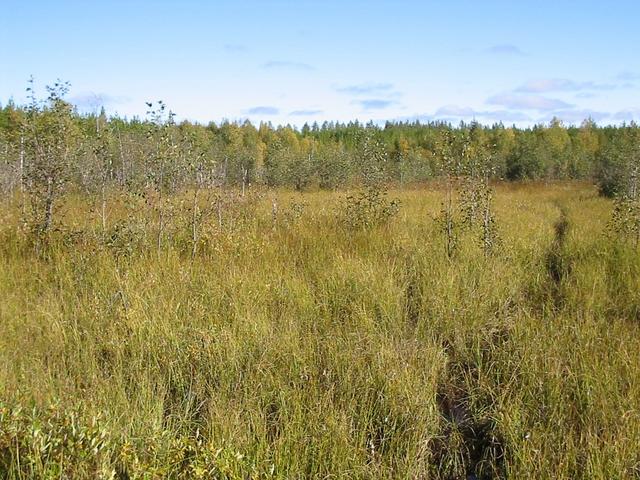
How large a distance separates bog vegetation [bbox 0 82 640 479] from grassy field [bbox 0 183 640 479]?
0.02 meters

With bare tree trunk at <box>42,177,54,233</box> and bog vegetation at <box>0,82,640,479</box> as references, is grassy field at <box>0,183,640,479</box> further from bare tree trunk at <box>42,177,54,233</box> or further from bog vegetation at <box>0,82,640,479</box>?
bare tree trunk at <box>42,177,54,233</box>

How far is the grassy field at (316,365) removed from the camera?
261 centimetres

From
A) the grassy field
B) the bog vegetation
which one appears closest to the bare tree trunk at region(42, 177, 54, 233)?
the bog vegetation

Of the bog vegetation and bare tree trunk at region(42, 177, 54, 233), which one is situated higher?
bare tree trunk at region(42, 177, 54, 233)

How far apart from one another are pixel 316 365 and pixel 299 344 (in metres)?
0.30

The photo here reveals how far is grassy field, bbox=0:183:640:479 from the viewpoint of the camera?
2607mm

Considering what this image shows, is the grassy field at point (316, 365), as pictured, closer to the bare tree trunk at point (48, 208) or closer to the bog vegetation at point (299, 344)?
the bog vegetation at point (299, 344)

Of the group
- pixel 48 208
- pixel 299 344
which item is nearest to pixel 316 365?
pixel 299 344

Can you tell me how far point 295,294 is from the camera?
489cm

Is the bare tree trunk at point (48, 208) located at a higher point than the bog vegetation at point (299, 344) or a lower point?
higher

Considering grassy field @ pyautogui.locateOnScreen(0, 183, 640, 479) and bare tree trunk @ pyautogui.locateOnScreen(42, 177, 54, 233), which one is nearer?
grassy field @ pyautogui.locateOnScreen(0, 183, 640, 479)

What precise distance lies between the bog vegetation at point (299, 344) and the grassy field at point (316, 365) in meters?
0.02

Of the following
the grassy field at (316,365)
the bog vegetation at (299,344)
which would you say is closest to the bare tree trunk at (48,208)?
the bog vegetation at (299,344)

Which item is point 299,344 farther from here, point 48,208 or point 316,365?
point 48,208
